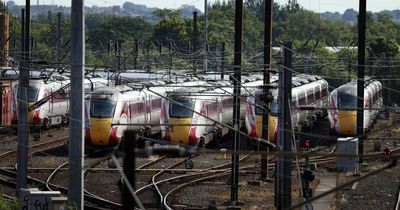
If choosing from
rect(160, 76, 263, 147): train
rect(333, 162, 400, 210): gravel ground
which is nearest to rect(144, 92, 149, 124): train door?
rect(160, 76, 263, 147): train

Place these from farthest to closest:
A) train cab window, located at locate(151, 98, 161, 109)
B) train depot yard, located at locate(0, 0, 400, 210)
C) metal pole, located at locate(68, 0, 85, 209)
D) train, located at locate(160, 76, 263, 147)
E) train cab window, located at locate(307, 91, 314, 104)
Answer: train cab window, located at locate(307, 91, 314, 104)
train cab window, located at locate(151, 98, 161, 109)
train, located at locate(160, 76, 263, 147)
train depot yard, located at locate(0, 0, 400, 210)
metal pole, located at locate(68, 0, 85, 209)

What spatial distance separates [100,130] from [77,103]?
1957 cm

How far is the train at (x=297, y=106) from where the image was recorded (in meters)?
39.7

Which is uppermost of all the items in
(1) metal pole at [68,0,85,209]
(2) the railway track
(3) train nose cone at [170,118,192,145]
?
(1) metal pole at [68,0,85,209]

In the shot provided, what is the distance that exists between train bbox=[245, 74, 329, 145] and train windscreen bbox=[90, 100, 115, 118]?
5.17m

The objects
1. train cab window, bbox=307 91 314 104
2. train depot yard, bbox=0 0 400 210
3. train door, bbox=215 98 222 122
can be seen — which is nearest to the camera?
train depot yard, bbox=0 0 400 210

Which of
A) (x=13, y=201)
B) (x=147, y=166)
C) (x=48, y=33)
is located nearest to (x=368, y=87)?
(x=147, y=166)

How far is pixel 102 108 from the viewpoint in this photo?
1535 inches

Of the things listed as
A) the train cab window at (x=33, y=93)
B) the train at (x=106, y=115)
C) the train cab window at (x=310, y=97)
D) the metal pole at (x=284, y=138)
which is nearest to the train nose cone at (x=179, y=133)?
the train at (x=106, y=115)

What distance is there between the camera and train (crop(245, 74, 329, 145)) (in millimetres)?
39688

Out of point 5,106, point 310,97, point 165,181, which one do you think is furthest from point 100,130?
point 310,97

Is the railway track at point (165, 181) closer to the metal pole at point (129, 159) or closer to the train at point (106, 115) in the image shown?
the train at point (106, 115)

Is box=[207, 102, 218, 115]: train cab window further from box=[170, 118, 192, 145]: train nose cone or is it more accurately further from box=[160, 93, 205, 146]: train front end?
box=[170, 118, 192, 145]: train nose cone

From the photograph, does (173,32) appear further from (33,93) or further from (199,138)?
(199,138)
